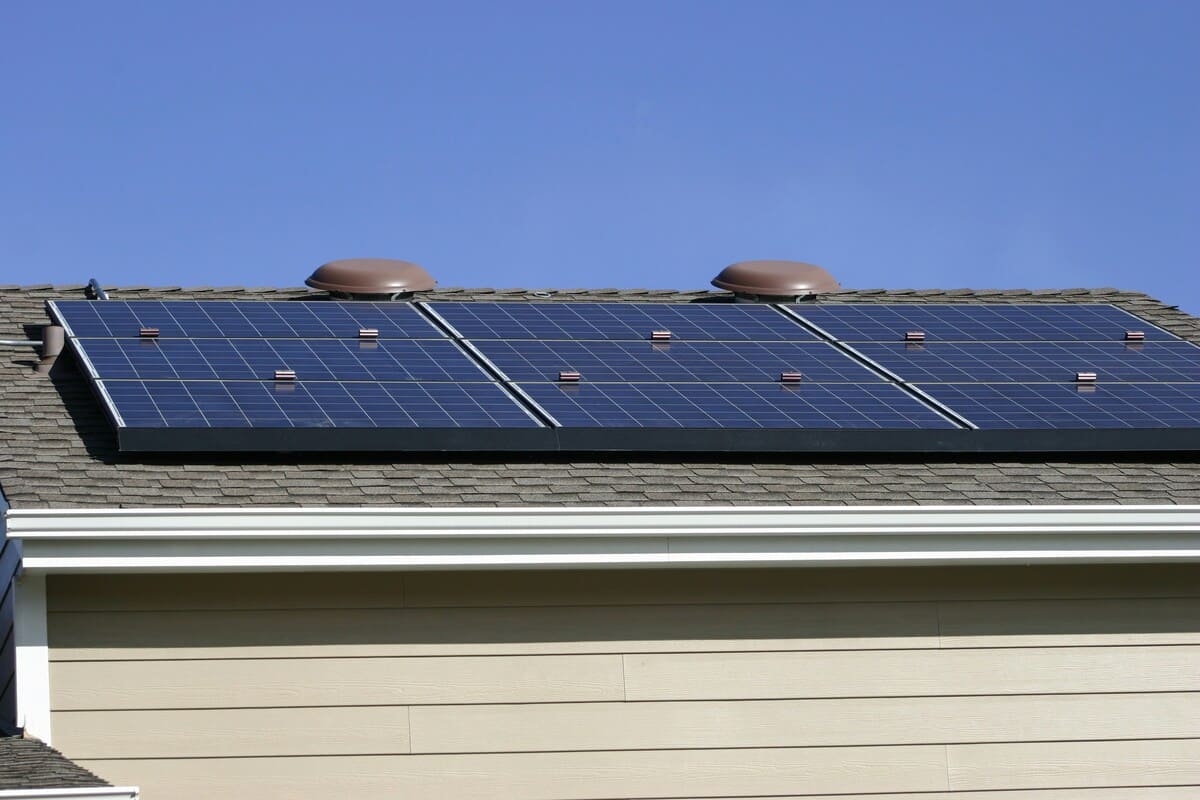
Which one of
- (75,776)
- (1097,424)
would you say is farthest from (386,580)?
(1097,424)

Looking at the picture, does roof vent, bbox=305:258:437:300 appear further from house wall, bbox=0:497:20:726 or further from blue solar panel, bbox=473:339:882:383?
house wall, bbox=0:497:20:726

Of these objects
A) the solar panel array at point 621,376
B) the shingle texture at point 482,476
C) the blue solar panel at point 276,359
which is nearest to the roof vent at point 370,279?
the solar panel array at point 621,376

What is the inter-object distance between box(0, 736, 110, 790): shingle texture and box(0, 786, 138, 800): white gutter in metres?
0.10

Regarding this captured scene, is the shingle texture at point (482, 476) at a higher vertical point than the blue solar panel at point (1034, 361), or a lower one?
lower

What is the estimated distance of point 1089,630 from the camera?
973 centimetres

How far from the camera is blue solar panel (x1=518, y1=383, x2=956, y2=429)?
10.3 m

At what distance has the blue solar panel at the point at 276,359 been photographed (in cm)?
1056

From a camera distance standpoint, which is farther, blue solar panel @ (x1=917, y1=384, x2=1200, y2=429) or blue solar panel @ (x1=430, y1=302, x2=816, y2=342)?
blue solar panel @ (x1=430, y1=302, x2=816, y2=342)

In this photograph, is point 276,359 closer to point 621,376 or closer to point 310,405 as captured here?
point 310,405

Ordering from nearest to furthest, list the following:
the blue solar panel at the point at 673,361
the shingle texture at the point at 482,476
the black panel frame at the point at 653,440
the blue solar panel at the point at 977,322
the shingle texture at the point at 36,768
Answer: the shingle texture at the point at 36,768, the shingle texture at the point at 482,476, the black panel frame at the point at 653,440, the blue solar panel at the point at 673,361, the blue solar panel at the point at 977,322

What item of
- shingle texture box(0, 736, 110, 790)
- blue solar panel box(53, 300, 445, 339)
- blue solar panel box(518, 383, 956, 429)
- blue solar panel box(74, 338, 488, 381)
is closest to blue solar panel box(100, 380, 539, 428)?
blue solar panel box(74, 338, 488, 381)

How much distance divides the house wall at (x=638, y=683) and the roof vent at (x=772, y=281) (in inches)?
185

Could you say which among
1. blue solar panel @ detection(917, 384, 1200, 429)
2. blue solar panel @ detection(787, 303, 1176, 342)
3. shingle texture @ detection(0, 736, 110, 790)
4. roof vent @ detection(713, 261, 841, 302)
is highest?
roof vent @ detection(713, 261, 841, 302)

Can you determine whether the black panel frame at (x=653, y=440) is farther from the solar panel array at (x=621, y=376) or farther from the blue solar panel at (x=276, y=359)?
the blue solar panel at (x=276, y=359)
